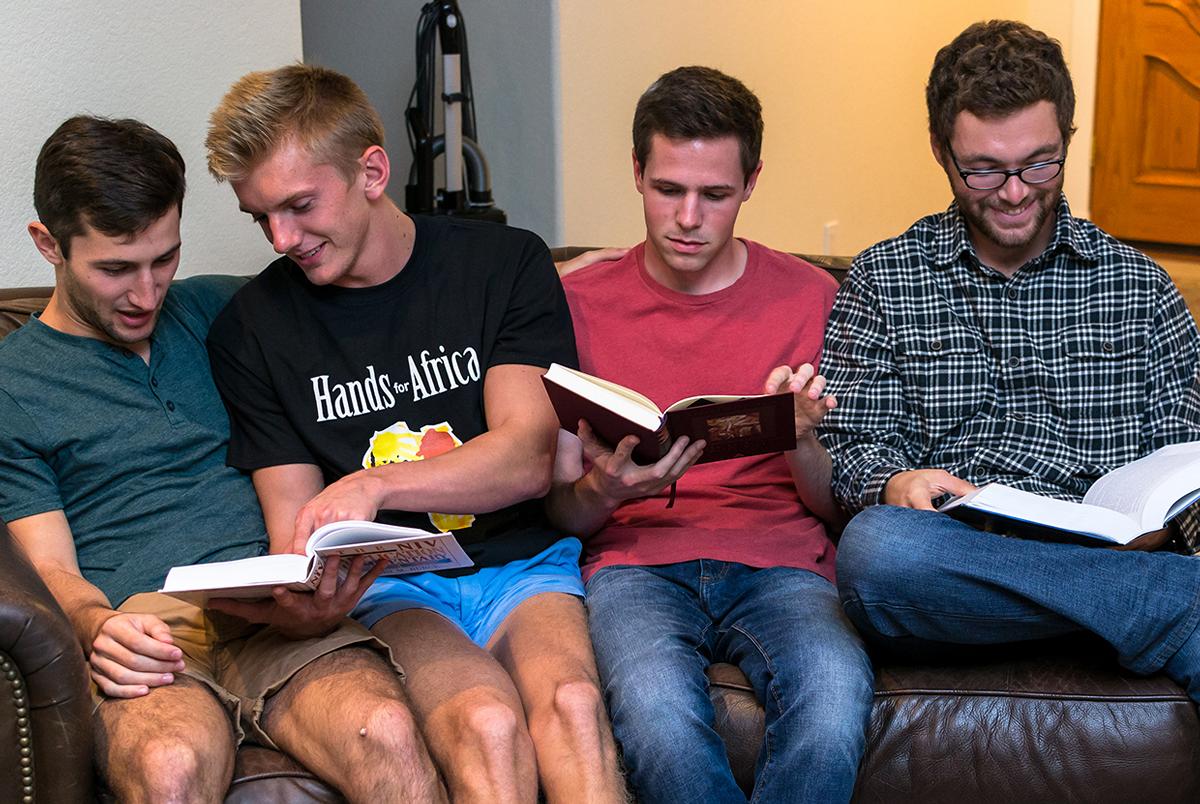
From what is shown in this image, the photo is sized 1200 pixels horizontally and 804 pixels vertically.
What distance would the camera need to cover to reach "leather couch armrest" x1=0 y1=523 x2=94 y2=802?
1.50m

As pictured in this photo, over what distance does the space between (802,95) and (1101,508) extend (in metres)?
3.17

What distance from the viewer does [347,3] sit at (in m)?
4.00

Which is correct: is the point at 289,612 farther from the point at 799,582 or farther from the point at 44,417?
the point at 799,582

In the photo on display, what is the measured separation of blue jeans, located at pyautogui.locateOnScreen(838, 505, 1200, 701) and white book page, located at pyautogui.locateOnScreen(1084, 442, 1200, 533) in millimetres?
69

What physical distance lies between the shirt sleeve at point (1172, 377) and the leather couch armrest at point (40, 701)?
1605 mm

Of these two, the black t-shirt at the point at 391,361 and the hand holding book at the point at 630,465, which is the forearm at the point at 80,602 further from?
the hand holding book at the point at 630,465

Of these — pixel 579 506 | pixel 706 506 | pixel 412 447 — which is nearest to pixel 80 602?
pixel 412 447

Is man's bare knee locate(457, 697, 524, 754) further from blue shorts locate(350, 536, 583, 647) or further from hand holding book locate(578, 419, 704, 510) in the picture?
hand holding book locate(578, 419, 704, 510)

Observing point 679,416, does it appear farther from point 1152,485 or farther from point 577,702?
point 1152,485

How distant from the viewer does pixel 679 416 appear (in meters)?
1.74

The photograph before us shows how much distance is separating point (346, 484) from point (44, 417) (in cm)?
48

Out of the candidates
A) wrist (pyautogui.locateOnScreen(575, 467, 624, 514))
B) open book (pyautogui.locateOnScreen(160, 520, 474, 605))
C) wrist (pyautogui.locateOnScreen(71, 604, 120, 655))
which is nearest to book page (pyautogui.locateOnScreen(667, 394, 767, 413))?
wrist (pyautogui.locateOnScreen(575, 467, 624, 514))

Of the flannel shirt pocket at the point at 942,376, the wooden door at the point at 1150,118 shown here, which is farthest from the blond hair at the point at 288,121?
the wooden door at the point at 1150,118

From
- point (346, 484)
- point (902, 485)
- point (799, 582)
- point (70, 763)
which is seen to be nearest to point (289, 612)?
point (346, 484)
